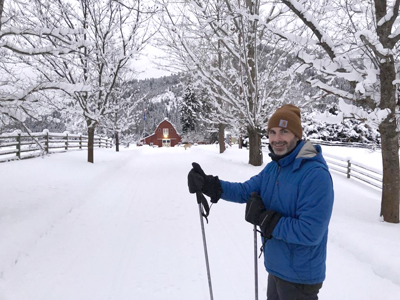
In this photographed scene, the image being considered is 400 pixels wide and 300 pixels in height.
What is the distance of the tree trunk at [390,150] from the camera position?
18.0ft

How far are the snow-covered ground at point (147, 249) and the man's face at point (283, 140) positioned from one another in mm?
2196

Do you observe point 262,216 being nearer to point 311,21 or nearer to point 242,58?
point 311,21

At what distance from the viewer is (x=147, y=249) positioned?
15.4ft

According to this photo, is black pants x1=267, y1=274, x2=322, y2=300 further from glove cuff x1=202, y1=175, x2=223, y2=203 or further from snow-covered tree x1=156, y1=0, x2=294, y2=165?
snow-covered tree x1=156, y1=0, x2=294, y2=165

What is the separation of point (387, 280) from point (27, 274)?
4903 mm

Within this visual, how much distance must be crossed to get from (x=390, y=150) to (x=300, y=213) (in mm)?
5010

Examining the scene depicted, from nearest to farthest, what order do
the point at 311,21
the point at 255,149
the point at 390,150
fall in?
the point at 311,21 → the point at 390,150 → the point at 255,149

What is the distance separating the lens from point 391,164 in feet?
18.6

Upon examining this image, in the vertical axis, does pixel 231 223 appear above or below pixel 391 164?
below

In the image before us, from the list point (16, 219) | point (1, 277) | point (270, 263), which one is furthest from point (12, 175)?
point (270, 263)

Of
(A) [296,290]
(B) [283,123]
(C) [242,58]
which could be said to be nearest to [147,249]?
(A) [296,290]

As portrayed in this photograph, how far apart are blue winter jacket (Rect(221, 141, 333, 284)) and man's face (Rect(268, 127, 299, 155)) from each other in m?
0.07

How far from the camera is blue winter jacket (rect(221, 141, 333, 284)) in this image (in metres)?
1.81

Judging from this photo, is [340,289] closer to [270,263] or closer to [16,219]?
[270,263]
